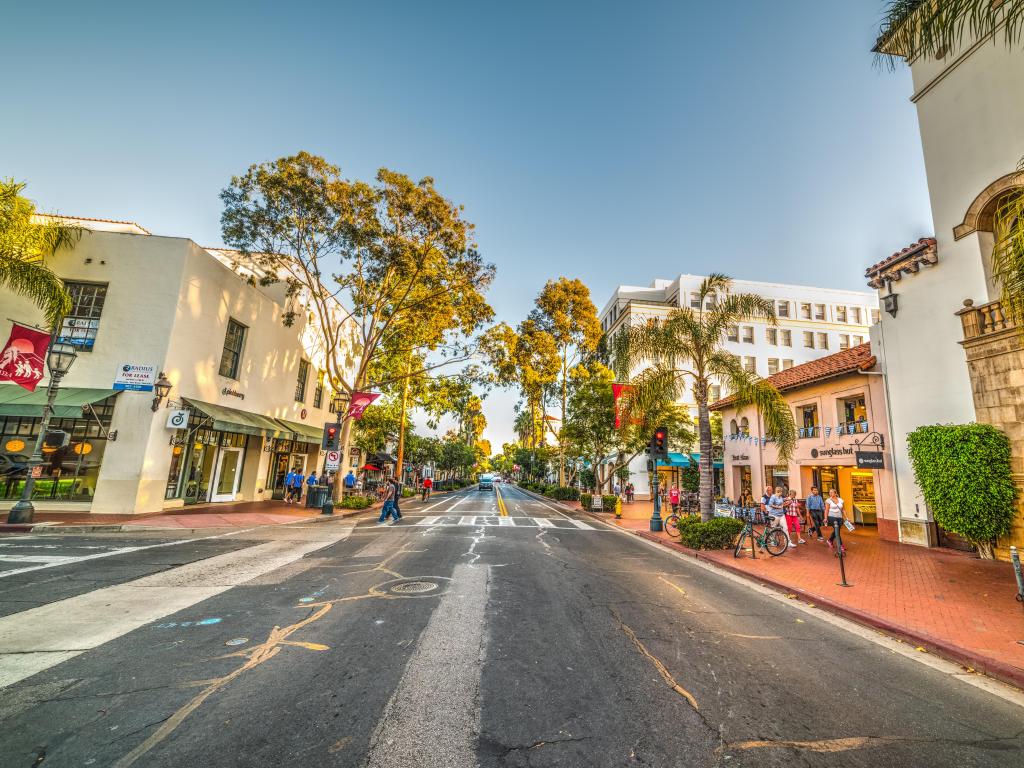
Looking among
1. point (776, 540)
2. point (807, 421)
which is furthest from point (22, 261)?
point (807, 421)

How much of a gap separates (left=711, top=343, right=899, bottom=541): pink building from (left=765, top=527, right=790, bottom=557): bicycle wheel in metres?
5.26

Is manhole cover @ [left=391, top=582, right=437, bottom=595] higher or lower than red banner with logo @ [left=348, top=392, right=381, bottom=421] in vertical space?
lower

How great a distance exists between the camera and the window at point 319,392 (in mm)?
27031

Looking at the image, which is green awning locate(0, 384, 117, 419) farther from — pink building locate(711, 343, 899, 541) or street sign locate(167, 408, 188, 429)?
pink building locate(711, 343, 899, 541)

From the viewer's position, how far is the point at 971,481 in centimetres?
1109

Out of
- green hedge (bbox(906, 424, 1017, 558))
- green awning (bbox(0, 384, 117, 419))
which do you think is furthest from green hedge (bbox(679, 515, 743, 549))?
green awning (bbox(0, 384, 117, 419))

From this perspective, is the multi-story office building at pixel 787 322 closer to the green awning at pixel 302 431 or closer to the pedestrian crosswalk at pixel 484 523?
the pedestrian crosswalk at pixel 484 523

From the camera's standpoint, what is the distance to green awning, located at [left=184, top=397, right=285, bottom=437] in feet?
53.6

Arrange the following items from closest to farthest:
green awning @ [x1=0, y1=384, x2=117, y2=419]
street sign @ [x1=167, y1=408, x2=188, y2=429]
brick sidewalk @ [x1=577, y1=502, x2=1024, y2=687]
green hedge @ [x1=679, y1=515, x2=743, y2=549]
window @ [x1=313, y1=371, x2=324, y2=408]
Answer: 1. brick sidewalk @ [x1=577, y1=502, x2=1024, y2=687]
2. green hedge @ [x1=679, y1=515, x2=743, y2=549]
3. green awning @ [x1=0, y1=384, x2=117, y2=419]
4. street sign @ [x1=167, y1=408, x2=188, y2=429]
5. window @ [x1=313, y1=371, x2=324, y2=408]

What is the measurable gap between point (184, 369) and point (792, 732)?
1973 centimetres

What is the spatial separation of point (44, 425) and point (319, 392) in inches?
622

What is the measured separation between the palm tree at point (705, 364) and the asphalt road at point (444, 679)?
734cm

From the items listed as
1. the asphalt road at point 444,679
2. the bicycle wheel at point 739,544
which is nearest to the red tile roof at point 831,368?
the bicycle wheel at point 739,544

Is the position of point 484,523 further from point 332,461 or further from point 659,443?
point 659,443
